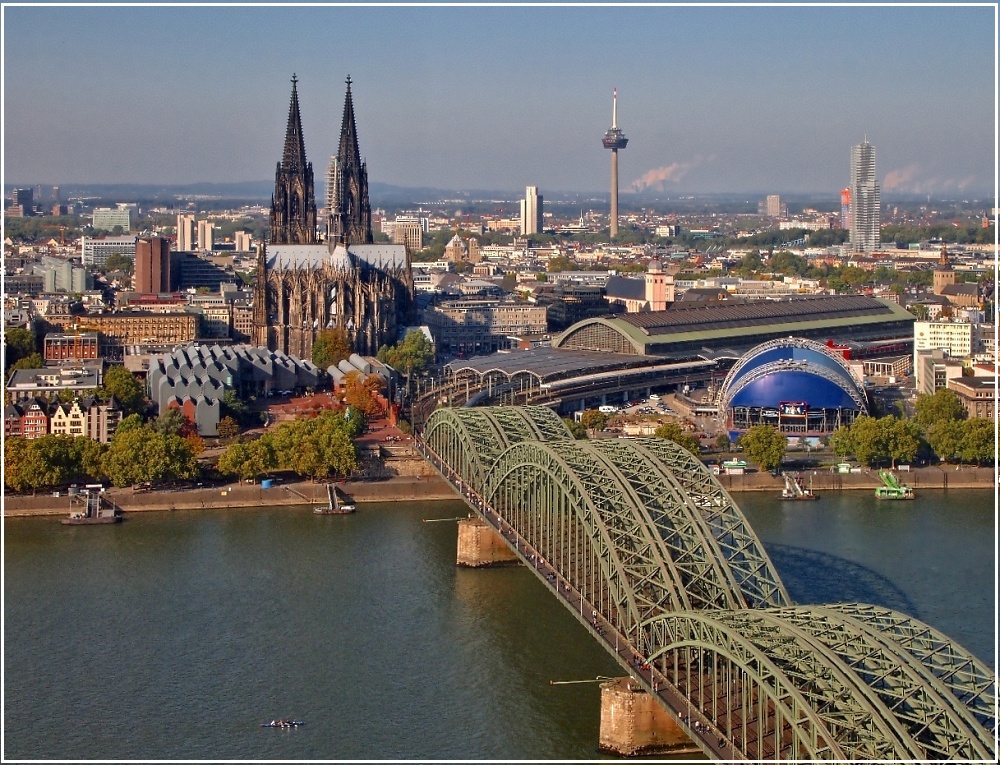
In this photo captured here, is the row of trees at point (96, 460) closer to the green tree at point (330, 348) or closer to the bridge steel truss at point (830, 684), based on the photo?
the green tree at point (330, 348)

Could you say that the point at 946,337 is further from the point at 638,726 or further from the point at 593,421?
the point at 638,726

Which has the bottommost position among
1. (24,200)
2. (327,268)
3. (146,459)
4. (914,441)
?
(146,459)

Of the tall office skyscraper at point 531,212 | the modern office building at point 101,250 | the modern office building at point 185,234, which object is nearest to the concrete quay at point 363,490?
the modern office building at point 101,250

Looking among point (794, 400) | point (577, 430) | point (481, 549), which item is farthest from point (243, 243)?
point (481, 549)

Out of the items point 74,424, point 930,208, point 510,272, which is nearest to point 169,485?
point 74,424

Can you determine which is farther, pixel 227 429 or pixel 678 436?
pixel 227 429

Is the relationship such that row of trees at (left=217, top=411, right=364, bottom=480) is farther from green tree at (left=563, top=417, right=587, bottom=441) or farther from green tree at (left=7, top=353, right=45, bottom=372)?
green tree at (left=7, top=353, right=45, bottom=372)
